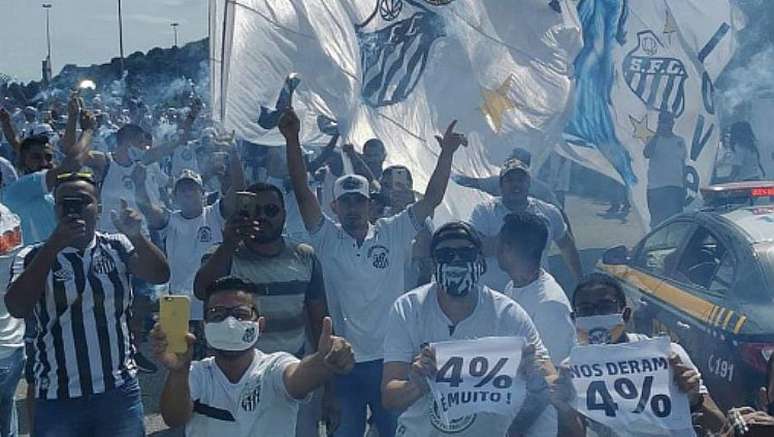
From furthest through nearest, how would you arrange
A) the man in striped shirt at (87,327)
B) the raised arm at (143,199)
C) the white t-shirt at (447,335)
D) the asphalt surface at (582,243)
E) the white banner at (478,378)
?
the raised arm at (143,199)
the asphalt surface at (582,243)
the man in striped shirt at (87,327)
the white t-shirt at (447,335)
the white banner at (478,378)

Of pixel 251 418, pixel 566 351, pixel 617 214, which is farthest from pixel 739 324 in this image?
pixel 617 214

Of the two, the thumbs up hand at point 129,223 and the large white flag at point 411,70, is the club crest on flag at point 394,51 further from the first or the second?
the thumbs up hand at point 129,223

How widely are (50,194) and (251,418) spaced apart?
10.3 ft

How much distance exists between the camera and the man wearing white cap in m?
5.55

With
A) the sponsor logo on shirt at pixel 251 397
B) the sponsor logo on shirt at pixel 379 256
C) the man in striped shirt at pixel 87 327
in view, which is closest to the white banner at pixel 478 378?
the sponsor logo on shirt at pixel 251 397

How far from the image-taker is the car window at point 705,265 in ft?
20.3

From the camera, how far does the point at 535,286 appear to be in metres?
4.92

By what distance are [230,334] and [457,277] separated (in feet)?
2.97

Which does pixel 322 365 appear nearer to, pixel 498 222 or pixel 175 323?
pixel 175 323

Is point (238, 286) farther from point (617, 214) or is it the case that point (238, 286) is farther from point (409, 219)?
point (617, 214)

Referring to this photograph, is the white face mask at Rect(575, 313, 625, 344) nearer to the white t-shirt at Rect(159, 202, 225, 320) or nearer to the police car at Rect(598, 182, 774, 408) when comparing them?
the police car at Rect(598, 182, 774, 408)

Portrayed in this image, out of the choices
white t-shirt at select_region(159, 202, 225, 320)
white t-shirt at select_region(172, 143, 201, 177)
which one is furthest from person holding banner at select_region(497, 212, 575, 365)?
white t-shirt at select_region(172, 143, 201, 177)

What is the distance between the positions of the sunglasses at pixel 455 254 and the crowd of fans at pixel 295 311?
0.01 m

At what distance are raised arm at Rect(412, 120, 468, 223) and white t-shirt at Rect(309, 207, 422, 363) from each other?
0.80ft
